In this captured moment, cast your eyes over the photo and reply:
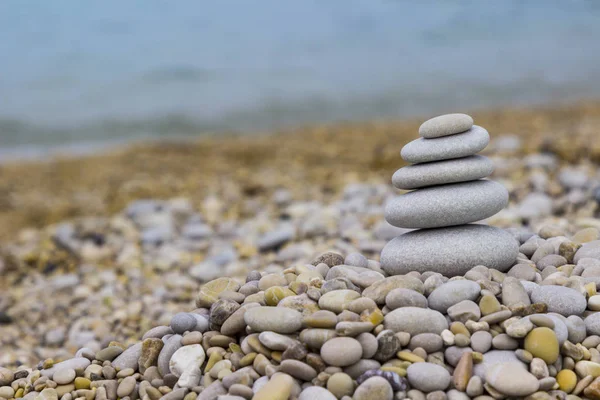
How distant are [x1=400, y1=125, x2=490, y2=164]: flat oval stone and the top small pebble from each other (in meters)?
0.04

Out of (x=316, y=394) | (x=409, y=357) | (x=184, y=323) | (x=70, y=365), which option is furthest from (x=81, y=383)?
(x=409, y=357)

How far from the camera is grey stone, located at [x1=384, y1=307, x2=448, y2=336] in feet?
8.60

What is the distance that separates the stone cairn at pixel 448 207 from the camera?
3229mm

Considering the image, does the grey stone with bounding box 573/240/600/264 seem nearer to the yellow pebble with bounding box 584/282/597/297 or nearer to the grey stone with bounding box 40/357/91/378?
the yellow pebble with bounding box 584/282/597/297

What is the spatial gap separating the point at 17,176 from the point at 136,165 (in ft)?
9.73

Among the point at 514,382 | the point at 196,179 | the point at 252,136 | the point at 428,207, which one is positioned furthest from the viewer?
the point at 252,136

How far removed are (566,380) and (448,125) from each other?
154 centimetres

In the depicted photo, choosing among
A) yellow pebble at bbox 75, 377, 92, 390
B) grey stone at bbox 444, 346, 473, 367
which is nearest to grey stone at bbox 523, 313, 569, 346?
grey stone at bbox 444, 346, 473, 367

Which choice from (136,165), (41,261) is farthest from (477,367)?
(136,165)

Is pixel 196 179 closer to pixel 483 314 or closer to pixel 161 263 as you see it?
pixel 161 263

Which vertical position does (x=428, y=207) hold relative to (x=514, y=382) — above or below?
above

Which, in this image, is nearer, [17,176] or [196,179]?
[196,179]

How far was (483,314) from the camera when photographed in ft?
8.93

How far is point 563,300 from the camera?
2.81 m
